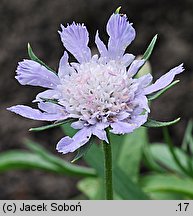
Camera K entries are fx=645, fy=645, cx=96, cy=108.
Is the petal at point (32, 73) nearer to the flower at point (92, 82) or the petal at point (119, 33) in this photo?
the flower at point (92, 82)

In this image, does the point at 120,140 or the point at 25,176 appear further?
the point at 25,176

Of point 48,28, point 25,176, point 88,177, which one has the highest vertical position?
point 48,28

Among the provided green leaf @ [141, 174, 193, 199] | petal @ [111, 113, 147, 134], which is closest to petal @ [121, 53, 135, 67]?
petal @ [111, 113, 147, 134]

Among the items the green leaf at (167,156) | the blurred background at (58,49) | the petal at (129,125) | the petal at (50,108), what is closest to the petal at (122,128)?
the petal at (129,125)

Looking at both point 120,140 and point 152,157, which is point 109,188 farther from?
point 152,157
